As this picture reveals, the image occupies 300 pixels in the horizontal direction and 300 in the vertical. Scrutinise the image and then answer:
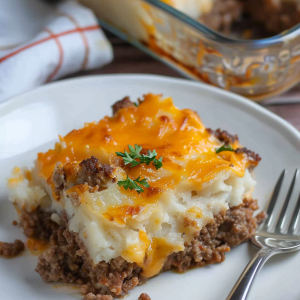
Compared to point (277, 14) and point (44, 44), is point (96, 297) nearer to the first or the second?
point (44, 44)

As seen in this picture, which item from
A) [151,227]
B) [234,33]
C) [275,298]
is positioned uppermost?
[234,33]

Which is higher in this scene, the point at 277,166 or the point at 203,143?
the point at 203,143

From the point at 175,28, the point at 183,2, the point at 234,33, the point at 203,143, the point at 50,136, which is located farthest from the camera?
the point at 234,33

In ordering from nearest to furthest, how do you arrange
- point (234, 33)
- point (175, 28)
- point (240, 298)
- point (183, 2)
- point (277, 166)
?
point (240, 298) → point (277, 166) → point (175, 28) → point (183, 2) → point (234, 33)

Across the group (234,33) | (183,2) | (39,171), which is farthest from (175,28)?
(39,171)

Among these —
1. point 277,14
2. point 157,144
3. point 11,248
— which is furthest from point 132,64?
point 11,248

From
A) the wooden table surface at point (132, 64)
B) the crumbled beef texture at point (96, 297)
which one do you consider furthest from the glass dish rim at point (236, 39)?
the crumbled beef texture at point (96, 297)

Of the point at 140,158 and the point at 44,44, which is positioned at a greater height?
the point at 44,44

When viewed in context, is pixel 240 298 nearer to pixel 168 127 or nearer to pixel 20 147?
pixel 168 127
